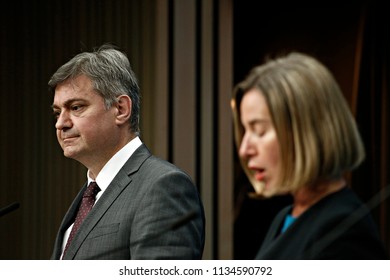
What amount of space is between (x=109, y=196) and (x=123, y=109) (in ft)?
Answer: 0.79

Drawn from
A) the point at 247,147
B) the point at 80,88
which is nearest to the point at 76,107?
the point at 80,88

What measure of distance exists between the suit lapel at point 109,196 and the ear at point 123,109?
0.10m

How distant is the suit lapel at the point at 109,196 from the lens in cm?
158

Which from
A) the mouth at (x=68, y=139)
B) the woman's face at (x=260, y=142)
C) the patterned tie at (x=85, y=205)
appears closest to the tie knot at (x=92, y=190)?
the patterned tie at (x=85, y=205)

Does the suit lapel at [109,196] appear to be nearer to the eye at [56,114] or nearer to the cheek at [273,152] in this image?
the eye at [56,114]

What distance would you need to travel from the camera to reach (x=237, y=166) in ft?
5.78

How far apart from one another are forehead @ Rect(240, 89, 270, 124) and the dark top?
8.1 inches

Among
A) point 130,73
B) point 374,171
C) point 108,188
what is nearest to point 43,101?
point 130,73

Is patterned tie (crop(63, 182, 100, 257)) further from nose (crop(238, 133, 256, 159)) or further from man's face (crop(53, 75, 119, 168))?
nose (crop(238, 133, 256, 159))

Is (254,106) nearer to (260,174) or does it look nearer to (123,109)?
(260,174)

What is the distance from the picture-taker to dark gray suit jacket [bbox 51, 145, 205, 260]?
1510 millimetres

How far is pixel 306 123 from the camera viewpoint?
4.36ft
